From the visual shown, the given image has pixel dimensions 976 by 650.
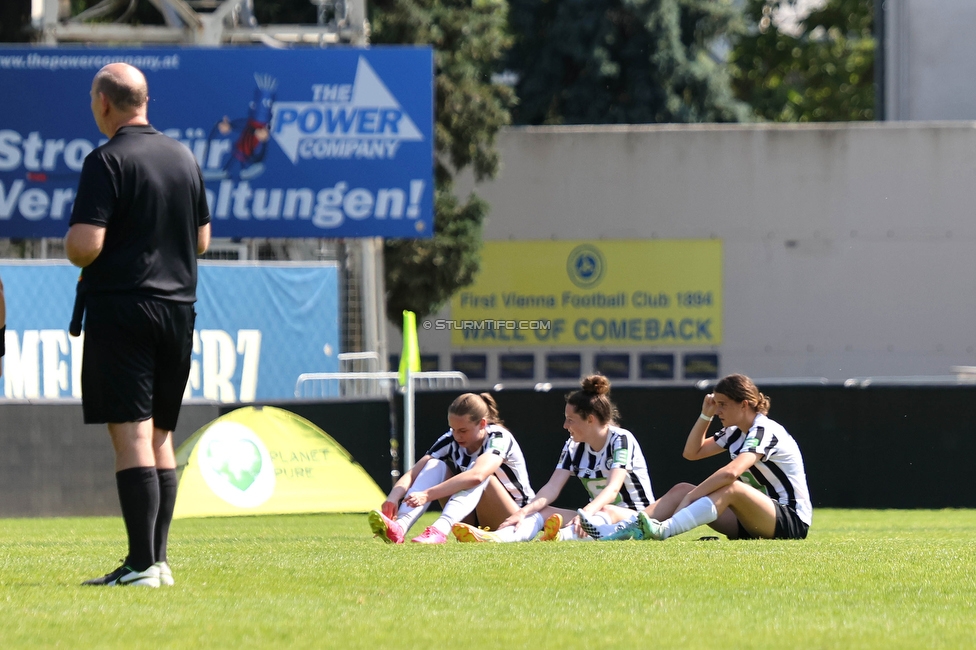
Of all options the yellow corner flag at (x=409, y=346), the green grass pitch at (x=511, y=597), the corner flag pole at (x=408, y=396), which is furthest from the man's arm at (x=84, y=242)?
the yellow corner flag at (x=409, y=346)

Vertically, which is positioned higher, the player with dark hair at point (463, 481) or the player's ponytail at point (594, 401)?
the player's ponytail at point (594, 401)

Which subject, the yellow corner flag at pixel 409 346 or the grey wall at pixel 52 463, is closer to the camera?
the grey wall at pixel 52 463

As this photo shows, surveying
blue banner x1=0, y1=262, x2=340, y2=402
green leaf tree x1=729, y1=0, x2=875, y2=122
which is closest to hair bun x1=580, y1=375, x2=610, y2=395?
blue banner x1=0, y1=262, x2=340, y2=402

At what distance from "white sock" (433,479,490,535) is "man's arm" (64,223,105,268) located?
3781 millimetres

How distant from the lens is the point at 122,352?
17.3 ft

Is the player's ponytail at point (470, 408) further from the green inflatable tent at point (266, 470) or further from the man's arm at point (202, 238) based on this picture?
the green inflatable tent at point (266, 470)

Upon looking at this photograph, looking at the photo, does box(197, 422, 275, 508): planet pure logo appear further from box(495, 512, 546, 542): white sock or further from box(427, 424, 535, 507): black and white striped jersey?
box(495, 512, 546, 542): white sock

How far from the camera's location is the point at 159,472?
5.60 metres

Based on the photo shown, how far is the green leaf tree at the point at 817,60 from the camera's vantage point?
→ 3875cm

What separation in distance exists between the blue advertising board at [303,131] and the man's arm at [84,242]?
44.7ft

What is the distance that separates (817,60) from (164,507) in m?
36.1

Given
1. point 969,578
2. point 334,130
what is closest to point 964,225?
point 334,130

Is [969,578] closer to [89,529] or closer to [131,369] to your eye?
[131,369]

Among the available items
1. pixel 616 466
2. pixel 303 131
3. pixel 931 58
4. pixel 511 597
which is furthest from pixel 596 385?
pixel 931 58
